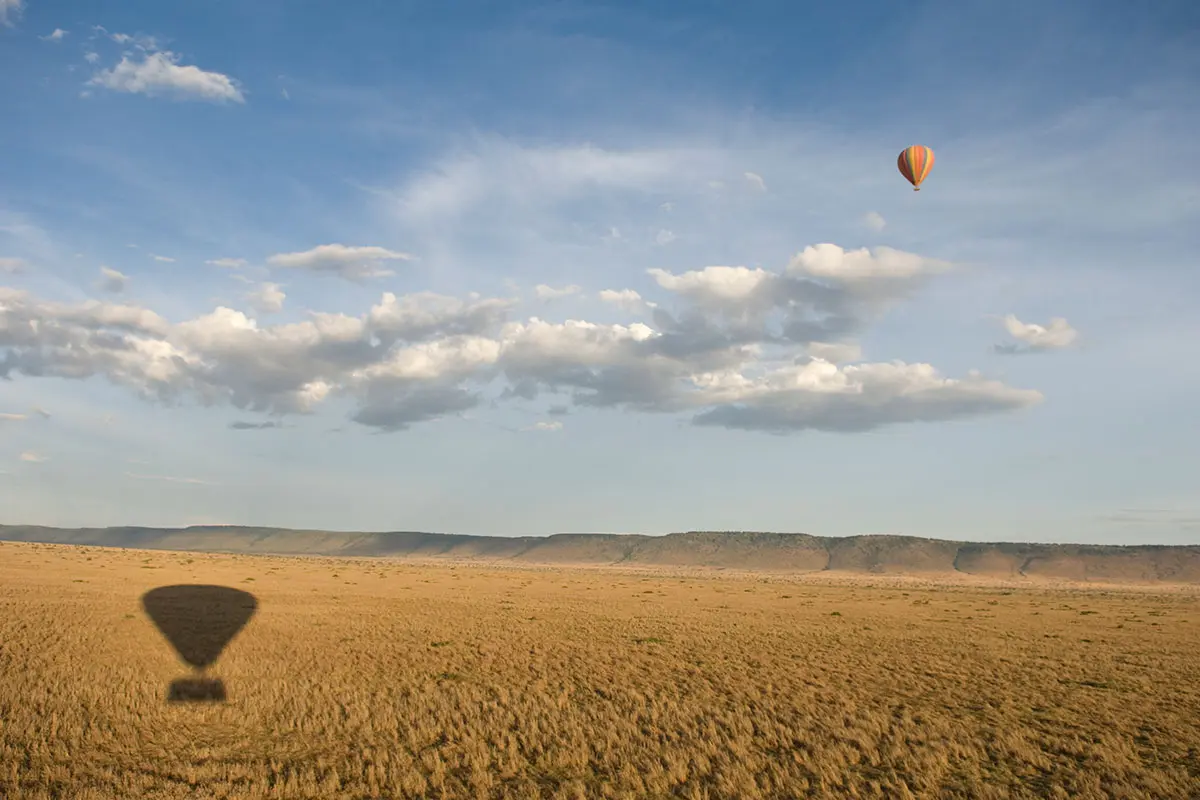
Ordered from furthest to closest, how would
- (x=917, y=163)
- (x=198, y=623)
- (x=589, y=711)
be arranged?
(x=917, y=163) < (x=198, y=623) < (x=589, y=711)

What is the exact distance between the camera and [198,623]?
107 feet

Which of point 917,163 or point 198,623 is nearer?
point 198,623

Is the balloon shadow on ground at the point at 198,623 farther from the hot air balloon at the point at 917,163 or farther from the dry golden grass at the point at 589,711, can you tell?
the hot air balloon at the point at 917,163

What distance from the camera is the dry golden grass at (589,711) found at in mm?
13062

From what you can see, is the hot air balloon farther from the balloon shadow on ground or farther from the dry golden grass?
the balloon shadow on ground

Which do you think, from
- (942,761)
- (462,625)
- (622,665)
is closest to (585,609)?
(462,625)

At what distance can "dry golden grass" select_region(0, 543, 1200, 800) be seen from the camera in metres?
13.1

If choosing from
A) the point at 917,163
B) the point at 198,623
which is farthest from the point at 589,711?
the point at 917,163

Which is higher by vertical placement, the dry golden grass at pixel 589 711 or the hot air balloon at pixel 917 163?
the hot air balloon at pixel 917 163

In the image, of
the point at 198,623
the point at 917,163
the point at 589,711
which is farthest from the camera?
the point at 917,163

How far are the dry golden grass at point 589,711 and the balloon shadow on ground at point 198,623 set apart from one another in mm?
644

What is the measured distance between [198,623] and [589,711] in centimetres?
2250

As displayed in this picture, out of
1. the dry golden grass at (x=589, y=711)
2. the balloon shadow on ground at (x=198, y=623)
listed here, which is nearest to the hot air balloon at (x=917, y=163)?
the dry golden grass at (x=589, y=711)

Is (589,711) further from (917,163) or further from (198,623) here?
(917,163)
